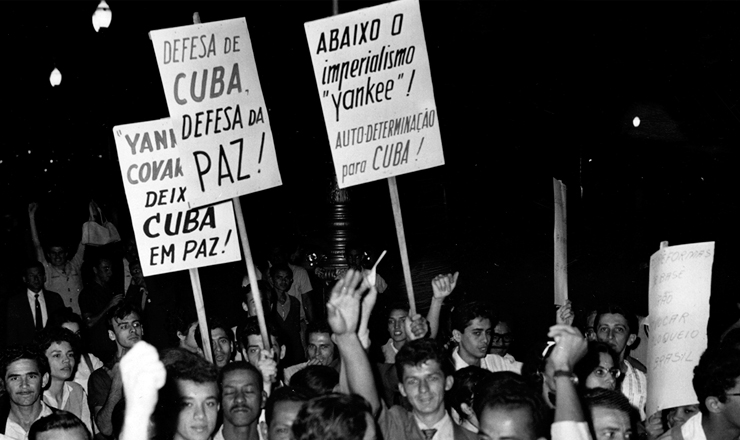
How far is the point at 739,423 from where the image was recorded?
456cm

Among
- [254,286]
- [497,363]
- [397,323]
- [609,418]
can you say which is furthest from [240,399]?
[397,323]

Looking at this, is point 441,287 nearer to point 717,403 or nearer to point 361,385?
point 361,385

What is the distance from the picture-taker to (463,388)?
17.8 feet

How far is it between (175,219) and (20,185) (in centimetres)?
1576

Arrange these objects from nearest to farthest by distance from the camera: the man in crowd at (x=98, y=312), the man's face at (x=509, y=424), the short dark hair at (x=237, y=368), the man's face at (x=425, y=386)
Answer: the man's face at (x=509, y=424) → the man's face at (x=425, y=386) → the short dark hair at (x=237, y=368) → the man in crowd at (x=98, y=312)

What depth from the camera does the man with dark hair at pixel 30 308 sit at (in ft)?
31.1

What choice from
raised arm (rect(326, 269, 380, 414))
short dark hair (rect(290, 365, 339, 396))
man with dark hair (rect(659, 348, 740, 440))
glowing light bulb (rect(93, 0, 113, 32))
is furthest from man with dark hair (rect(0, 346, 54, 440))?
glowing light bulb (rect(93, 0, 113, 32))

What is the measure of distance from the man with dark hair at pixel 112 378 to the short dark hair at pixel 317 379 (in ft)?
3.42

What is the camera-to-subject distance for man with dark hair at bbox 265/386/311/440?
4.70 m

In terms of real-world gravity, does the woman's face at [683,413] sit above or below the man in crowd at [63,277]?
below

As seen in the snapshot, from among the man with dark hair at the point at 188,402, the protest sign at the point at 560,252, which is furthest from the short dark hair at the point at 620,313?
the man with dark hair at the point at 188,402

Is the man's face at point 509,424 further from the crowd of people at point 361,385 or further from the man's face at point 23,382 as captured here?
the man's face at point 23,382

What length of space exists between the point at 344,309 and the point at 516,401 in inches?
38.4

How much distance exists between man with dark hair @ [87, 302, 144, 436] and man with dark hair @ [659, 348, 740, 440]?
3078mm
